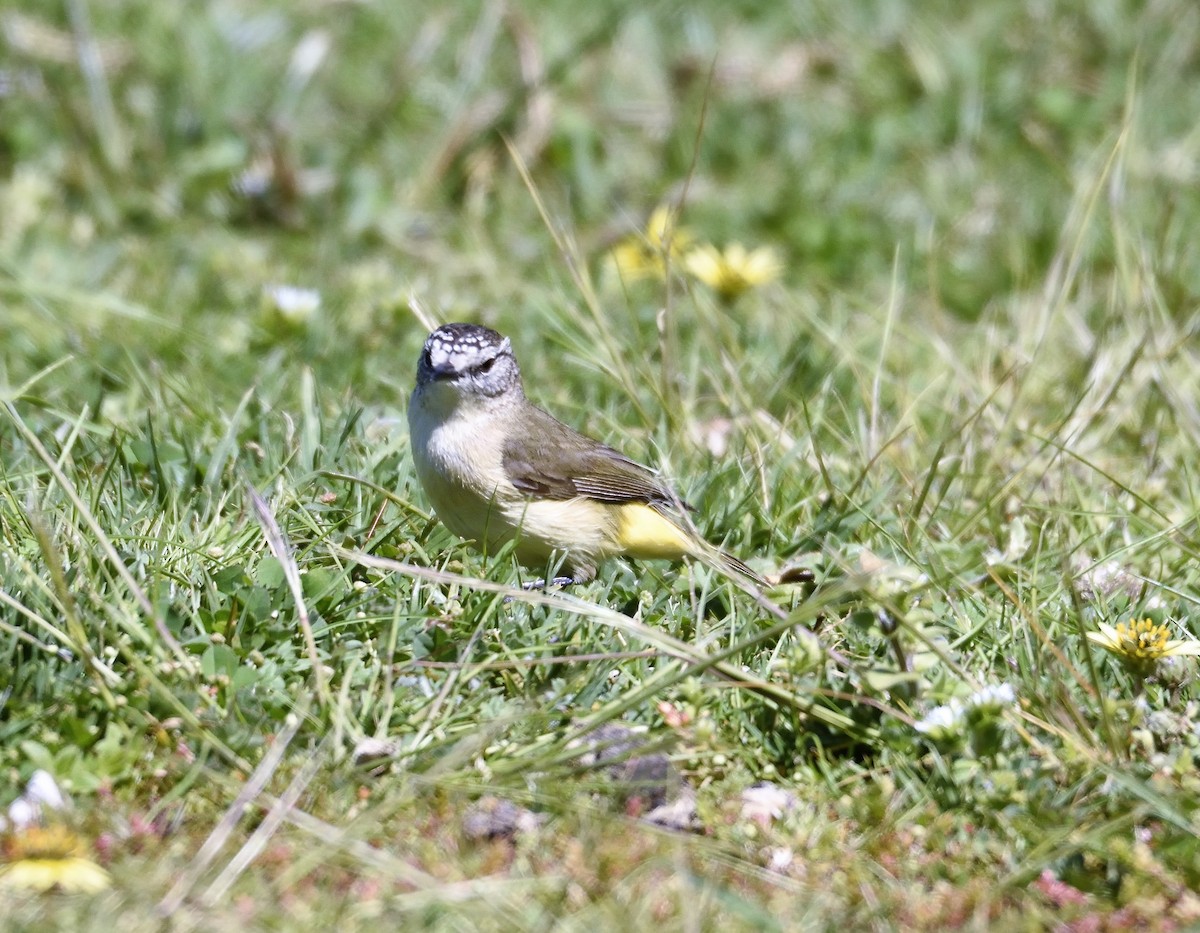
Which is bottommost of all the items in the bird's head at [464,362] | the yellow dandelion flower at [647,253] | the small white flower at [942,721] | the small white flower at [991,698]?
the yellow dandelion flower at [647,253]

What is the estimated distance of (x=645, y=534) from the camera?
15.5 ft

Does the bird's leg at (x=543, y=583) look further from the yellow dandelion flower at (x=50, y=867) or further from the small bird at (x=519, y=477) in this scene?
the yellow dandelion flower at (x=50, y=867)

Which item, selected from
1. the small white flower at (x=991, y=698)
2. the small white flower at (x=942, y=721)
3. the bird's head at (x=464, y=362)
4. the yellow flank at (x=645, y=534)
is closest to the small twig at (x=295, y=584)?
the bird's head at (x=464, y=362)

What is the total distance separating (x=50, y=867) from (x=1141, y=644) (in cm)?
258

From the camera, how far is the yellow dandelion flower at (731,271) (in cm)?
659

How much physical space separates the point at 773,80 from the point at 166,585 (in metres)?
5.95

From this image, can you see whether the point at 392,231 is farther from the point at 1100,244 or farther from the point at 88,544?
the point at 88,544

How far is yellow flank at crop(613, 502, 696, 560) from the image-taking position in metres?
4.67

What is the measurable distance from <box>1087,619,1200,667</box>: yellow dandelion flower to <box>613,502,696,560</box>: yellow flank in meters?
1.31

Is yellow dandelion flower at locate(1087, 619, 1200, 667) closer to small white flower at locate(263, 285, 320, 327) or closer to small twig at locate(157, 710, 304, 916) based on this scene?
small twig at locate(157, 710, 304, 916)

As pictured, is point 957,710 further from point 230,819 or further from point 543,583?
point 230,819

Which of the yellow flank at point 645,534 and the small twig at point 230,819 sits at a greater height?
the small twig at point 230,819

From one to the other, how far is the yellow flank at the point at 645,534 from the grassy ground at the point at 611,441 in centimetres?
12

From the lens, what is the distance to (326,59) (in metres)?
8.54
